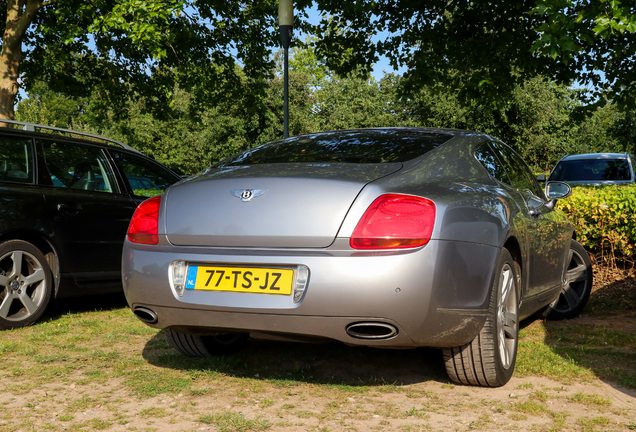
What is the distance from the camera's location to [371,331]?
3.00m

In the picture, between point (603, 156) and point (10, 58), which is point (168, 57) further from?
point (603, 156)

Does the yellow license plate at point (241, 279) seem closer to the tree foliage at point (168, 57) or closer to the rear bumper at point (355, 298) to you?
the rear bumper at point (355, 298)

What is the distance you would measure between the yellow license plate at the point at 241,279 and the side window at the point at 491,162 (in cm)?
164

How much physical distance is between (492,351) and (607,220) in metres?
4.19

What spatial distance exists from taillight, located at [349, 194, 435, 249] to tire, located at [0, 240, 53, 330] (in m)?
3.34

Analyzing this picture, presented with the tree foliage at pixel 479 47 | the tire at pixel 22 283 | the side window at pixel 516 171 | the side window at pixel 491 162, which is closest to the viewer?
the side window at pixel 491 162

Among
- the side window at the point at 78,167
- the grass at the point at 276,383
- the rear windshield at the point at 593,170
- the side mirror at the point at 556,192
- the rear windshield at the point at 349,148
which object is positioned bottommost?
the grass at the point at 276,383

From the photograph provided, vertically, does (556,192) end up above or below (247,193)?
below

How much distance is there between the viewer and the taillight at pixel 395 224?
9.55ft

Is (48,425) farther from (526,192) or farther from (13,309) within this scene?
(526,192)

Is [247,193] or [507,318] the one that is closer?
[247,193]

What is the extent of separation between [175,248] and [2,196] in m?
2.40

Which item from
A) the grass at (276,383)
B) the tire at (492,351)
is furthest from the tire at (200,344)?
the tire at (492,351)

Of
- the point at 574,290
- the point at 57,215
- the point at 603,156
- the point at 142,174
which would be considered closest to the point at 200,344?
the point at 57,215
